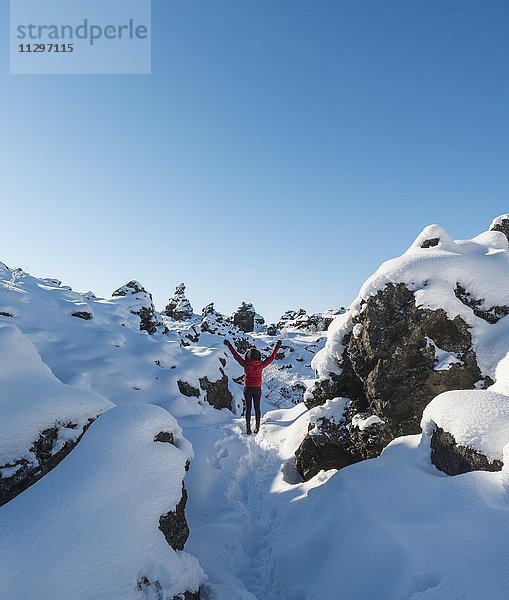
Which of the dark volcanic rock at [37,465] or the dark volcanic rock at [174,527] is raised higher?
the dark volcanic rock at [37,465]

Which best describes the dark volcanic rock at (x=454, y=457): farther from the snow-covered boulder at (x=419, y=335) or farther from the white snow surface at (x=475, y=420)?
the snow-covered boulder at (x=419, y=335)

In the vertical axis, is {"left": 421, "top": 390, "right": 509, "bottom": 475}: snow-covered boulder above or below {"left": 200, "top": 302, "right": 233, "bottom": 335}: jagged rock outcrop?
above

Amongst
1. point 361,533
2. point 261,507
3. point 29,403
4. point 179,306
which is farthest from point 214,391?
point 179,306

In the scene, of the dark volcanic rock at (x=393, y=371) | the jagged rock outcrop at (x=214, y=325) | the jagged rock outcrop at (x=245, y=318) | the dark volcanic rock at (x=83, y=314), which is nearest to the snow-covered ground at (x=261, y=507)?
the dark volcanic rock at (x=393, y=371)

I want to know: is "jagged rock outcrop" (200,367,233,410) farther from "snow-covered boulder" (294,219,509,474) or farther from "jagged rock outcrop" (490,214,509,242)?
"jagged rock outcrop" (490,214,509,242)

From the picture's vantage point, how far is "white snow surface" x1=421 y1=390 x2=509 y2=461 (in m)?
3.93

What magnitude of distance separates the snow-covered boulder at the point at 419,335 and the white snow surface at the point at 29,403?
4740 millimetres

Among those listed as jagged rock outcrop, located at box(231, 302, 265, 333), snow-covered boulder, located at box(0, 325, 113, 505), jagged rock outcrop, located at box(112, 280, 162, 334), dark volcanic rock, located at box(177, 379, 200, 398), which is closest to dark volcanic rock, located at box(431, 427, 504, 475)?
snow-covered boulder, located at box(0, 325, 113, 505)

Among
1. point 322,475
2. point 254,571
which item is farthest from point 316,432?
point 254,571

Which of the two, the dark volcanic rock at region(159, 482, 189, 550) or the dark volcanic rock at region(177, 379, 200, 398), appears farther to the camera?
the dark volcanic rock at region(177, 379, 200, 398)

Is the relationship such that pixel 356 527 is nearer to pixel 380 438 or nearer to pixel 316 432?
pixel 380 438

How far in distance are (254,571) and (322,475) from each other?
2427 millimetres

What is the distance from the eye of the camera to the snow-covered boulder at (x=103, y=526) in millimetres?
2852

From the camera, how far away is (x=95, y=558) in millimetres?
3025
